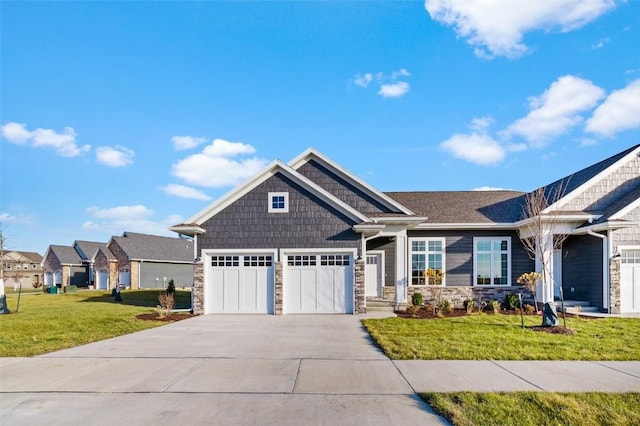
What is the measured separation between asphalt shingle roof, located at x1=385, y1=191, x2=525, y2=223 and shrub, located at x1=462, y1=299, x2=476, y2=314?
3.43 meters

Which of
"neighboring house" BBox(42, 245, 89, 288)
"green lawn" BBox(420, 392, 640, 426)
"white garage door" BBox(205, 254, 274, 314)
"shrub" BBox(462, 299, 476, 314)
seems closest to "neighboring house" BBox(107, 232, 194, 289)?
"neighboring house" BBox(42, 245, 89, 288)

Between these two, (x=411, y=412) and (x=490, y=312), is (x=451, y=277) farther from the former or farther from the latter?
(x=411, y=412)

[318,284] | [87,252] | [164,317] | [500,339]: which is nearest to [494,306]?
[500,339]

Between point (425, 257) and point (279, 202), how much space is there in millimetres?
7000

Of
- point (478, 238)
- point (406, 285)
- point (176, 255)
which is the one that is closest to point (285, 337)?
point (406, 285)

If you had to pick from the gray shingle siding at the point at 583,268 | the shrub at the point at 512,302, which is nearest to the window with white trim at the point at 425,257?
the shrub at the point at 512,302

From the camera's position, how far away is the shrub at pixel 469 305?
17.0 meters

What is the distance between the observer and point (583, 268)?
1788 centimetres

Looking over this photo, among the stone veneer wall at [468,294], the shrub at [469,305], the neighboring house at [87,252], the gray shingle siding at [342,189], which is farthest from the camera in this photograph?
the neighboring house at [87,252]

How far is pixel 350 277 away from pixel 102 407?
11555 millimetres

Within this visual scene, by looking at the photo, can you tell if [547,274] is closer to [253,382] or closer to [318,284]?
[318,284]

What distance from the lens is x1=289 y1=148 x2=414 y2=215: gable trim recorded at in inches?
763

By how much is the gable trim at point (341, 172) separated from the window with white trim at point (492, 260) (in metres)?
3.43

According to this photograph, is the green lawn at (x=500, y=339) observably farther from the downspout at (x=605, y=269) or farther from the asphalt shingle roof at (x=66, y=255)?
the asphalt shingle roof at (x=66, y=255)
